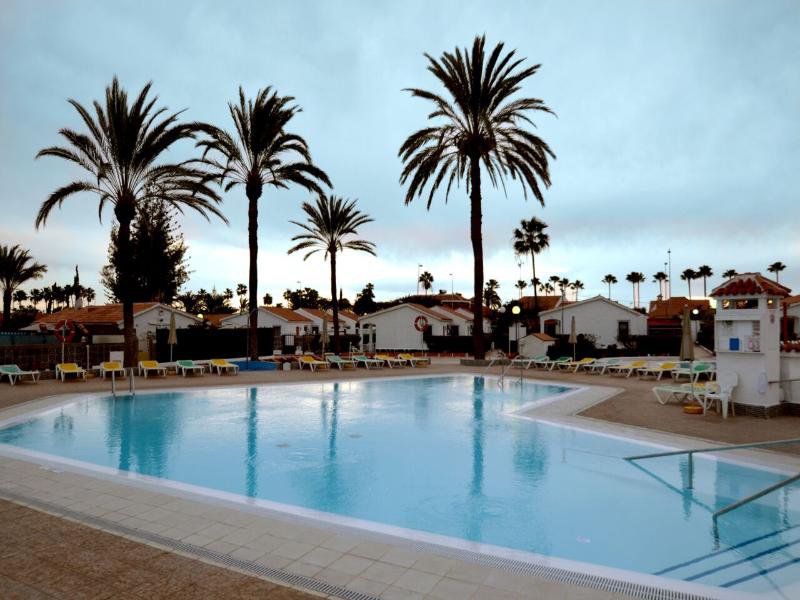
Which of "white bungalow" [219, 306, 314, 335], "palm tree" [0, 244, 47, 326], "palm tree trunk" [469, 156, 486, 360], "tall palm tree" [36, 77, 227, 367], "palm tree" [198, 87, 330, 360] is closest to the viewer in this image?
"tall palm tree" [36, 77, 227, 367]

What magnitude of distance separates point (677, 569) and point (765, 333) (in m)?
9.12

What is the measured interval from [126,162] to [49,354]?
9617 mm

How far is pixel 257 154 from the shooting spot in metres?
25.9

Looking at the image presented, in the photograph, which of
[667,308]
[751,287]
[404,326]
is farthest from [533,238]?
[751,287]

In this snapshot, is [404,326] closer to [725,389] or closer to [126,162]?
[126,162]

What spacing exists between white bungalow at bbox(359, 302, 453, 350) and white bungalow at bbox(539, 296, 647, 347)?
37.0 ft

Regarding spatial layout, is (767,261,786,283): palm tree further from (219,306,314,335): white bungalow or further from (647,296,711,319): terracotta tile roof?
(219,306,314,335): white bungalow

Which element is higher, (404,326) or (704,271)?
(704,271)

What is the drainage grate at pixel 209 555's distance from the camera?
3.98 m

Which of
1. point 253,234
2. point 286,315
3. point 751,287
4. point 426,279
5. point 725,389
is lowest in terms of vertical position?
point 725,389

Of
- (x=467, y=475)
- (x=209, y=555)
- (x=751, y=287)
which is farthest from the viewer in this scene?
(x=751, y=287)

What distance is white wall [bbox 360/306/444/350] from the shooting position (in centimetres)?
4778

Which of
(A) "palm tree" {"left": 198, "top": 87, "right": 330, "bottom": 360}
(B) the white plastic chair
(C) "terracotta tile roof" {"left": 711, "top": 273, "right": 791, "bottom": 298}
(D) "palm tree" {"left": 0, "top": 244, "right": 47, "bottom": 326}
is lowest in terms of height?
(B) the white plastic chair

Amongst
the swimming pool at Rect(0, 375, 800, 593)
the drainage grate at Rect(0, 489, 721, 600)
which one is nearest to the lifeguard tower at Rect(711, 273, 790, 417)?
the swimming pool at Rect(0, 375, 800, 593)
